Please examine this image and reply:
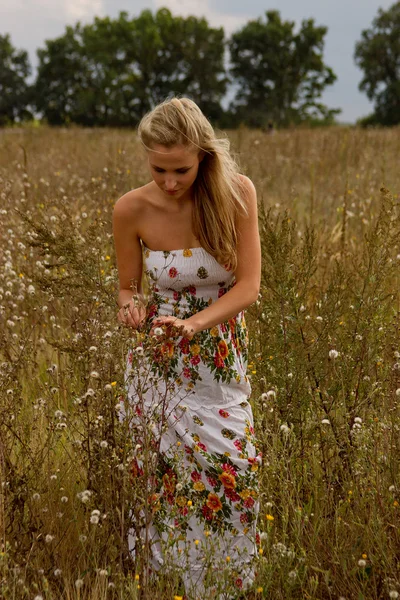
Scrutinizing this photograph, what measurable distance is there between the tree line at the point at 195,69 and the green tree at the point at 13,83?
12cm

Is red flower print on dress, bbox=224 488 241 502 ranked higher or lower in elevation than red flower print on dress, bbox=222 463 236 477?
lower

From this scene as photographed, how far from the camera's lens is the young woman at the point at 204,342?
288 centimetres

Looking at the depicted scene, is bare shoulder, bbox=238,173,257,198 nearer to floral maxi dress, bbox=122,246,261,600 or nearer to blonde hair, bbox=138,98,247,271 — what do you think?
blonde hair, bbox=138,98,247,271

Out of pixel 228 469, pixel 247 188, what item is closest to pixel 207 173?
pixel 247 188

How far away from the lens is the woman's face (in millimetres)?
2801

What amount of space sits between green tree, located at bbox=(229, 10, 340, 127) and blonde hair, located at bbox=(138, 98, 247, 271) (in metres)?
61.8

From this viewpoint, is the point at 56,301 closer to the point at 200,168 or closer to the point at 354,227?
the point at 200,168

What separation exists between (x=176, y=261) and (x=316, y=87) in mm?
66583

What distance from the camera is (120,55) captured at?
2552 inches

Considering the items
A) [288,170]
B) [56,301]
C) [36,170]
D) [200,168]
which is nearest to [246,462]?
[200,168]

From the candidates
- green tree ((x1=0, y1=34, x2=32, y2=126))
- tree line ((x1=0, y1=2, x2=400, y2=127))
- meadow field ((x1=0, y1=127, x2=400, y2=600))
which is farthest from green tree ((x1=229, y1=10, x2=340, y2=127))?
meadow field ((x1=0, y1=127, x2=400, y2=600))

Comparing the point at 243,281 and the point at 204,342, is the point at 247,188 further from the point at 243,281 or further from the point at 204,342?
the point at 204,342

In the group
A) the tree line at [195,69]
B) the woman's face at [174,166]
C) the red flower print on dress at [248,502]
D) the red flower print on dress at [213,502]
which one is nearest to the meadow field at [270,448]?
the red flower print on dress at [248,502]

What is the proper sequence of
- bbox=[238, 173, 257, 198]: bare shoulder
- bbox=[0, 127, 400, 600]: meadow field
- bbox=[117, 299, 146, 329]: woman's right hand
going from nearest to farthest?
bbox=[0, 127, 400, 600]: meadow field
bbox=[117, 299, 146, 329]: woman's right hand
bbox=[238, 173, 257, 198]: bare shoulder
